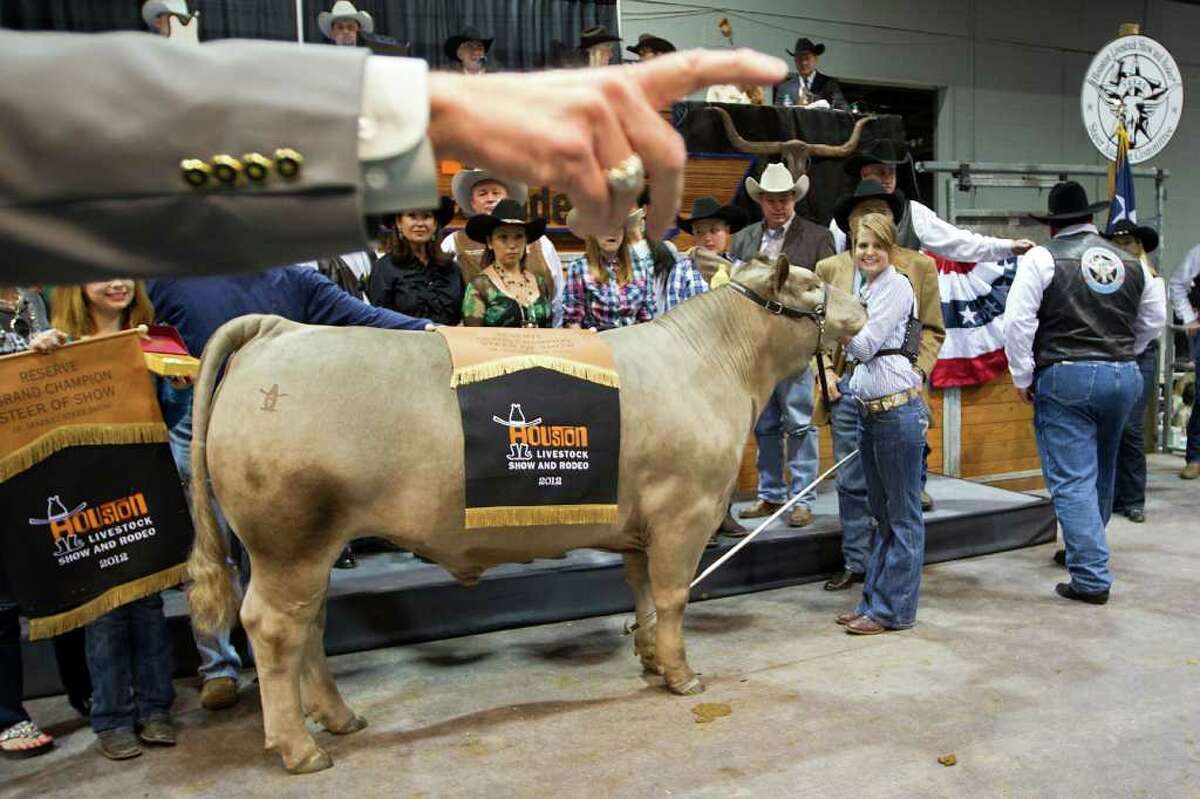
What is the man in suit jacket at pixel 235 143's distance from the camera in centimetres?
78

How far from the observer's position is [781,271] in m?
4.14

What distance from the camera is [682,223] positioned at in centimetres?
631

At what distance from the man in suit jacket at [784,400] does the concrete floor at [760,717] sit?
3.15 feet

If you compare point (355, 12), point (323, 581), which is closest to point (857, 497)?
point (323, 581)

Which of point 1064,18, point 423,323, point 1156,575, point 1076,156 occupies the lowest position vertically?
point 1156,575

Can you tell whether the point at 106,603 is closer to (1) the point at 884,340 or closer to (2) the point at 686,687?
(2) the point at 686,687

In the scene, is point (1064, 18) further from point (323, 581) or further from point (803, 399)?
point (323, 581)

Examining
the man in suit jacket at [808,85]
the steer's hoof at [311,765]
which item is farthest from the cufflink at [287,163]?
the man in suit jacket at [808,85]

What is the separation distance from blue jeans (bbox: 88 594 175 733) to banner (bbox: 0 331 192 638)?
0.15m

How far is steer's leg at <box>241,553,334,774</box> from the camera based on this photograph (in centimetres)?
334

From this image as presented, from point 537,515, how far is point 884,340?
1.79 m

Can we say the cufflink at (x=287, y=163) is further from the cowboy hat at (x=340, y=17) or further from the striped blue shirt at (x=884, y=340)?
the cowboy hat at (x=340, y=17)

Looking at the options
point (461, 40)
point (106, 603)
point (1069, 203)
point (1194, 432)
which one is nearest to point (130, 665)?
point (106, 603)

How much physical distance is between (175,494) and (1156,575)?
490 cm
